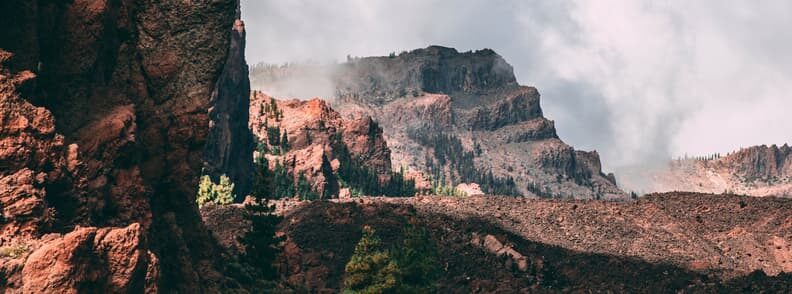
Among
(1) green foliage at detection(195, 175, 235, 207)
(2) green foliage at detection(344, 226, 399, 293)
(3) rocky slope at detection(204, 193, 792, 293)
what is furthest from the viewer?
(1) green foliage at detection(195, 175, 235, 207)

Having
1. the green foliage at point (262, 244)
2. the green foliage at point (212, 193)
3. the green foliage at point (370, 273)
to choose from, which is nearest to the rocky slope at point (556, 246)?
the green foliage at point (212, 193)

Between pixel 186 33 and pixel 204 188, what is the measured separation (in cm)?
13763

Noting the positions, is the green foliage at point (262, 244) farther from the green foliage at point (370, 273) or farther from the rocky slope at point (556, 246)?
the rocky slope at point (556, 246)

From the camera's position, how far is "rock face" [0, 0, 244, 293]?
112 feet

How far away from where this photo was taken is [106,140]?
134 feet

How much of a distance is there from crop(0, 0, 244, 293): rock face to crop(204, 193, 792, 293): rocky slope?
59489 mm

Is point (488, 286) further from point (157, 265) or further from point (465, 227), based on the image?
point (157, 265)

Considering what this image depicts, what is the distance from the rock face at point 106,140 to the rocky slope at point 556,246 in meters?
59.5

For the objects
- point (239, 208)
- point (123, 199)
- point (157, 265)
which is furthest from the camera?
point (239, 208)

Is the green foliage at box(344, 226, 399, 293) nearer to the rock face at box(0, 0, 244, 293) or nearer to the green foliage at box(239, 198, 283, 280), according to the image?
the green foliage at box(239, 198, 283, 280)

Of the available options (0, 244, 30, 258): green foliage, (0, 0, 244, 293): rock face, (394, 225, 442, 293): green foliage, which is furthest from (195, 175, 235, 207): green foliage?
(0, 244, 30, 258): green foliage

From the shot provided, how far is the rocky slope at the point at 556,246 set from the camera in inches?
5536

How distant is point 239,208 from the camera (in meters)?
166

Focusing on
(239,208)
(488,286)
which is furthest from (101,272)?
(239,208)
